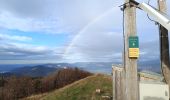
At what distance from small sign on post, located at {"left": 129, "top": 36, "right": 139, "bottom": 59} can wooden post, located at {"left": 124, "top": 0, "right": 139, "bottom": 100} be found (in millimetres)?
88

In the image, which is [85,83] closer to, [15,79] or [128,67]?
[15,79]

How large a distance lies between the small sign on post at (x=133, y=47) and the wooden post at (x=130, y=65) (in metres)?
0.09

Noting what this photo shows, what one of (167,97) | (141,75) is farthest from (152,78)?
(167,97)

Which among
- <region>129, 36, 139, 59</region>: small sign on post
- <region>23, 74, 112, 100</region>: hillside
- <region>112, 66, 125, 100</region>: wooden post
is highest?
<region>129, 36, 139, 59</region>: small sign on post

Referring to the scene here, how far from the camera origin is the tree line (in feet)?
76.7

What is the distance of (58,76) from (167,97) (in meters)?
18.4

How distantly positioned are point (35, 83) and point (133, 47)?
18.4 m

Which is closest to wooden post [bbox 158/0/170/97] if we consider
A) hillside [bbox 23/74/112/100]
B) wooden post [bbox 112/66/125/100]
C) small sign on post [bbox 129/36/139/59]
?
small sign on post [bbox 129/36/139/59]

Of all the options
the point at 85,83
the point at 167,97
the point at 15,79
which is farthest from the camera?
the point at 15,79

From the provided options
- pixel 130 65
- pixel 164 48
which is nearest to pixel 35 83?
pixel 164 48

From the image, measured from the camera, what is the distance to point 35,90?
2503 centimetres

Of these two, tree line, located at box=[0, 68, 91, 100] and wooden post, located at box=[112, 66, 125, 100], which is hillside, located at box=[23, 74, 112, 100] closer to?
tree line, located at box=[0, 68, 91, 100]

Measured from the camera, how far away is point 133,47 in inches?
297

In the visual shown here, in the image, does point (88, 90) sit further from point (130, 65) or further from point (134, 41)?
point (134, 41)
